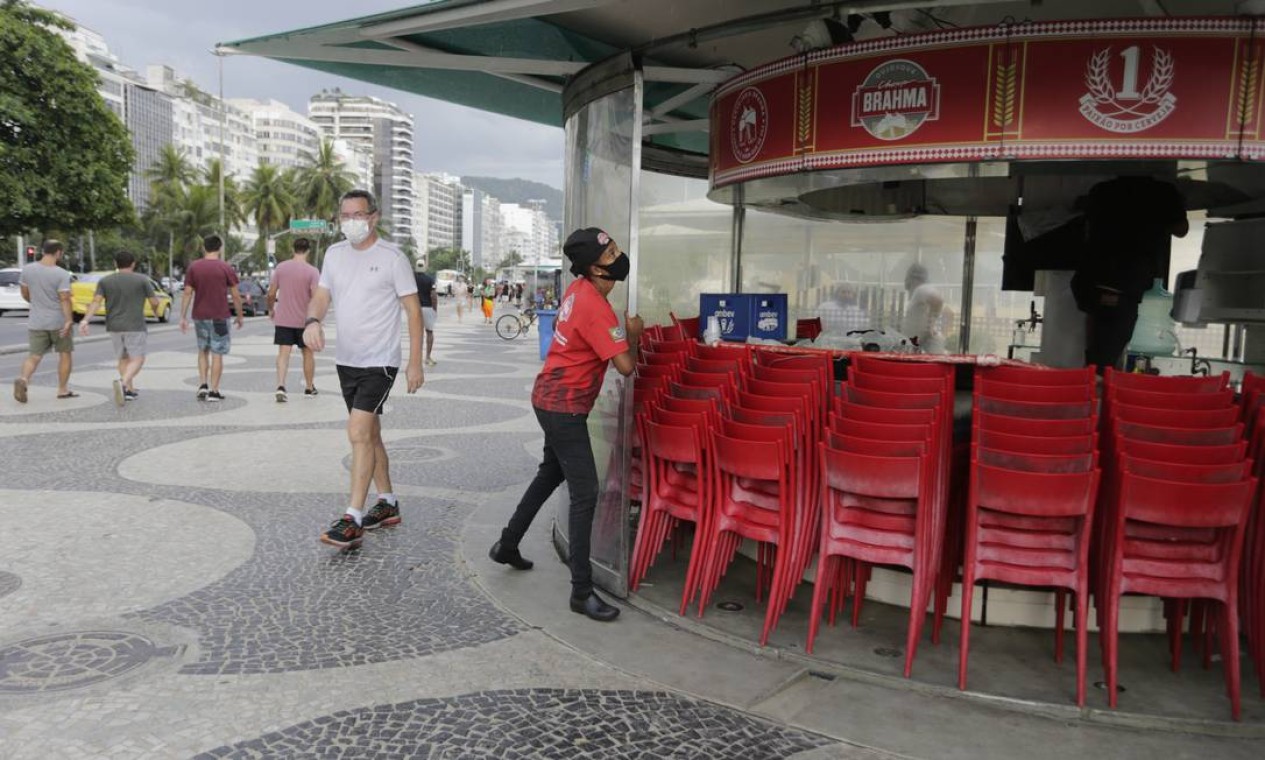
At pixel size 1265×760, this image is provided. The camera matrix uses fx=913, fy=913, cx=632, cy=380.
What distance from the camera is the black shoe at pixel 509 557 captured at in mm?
4875

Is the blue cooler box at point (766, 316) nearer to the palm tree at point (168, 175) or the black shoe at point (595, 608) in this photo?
the black shoe at point (595, 608)

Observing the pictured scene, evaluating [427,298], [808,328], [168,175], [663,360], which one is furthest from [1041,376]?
[168,175]

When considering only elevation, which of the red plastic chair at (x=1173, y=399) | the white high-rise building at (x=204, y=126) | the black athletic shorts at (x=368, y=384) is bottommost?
the black athletic shorts at (x=368, y=384)

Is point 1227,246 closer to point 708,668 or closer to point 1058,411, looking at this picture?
point 1058,411

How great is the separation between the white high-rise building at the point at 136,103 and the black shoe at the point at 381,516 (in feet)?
389

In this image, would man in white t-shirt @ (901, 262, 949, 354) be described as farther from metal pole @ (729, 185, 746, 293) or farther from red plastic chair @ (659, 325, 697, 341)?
red plastic chair @ (659, 325, 697, 341)

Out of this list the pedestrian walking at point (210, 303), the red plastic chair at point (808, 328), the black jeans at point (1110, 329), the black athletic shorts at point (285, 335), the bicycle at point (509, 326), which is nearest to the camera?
the black jeans at point (1110, 329)

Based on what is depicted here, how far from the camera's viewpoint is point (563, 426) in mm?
4324

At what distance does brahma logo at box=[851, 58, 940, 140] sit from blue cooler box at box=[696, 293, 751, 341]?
7.63ft

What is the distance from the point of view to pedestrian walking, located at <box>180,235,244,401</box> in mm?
10375

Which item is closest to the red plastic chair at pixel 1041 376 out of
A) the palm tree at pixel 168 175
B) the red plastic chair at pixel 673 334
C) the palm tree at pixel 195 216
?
the red plastic chair at pixel 673 334

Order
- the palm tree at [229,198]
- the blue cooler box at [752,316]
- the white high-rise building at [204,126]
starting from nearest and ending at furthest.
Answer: the blue cooler box at [752,316]
the palm tree at [229,198]
the white high-rise building at [204,126]

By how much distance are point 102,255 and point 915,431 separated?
3429 inches

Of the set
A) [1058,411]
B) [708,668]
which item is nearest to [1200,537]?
[1058,411]
